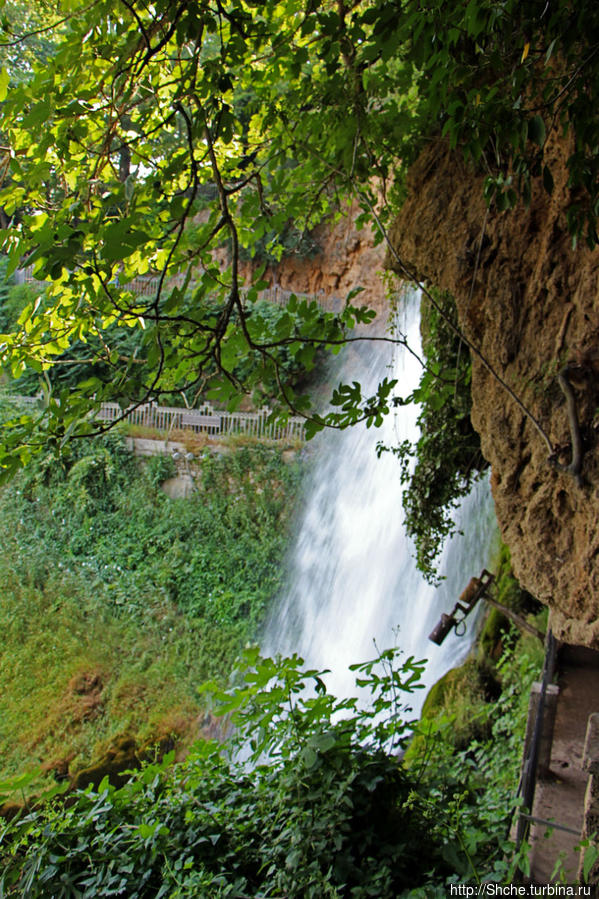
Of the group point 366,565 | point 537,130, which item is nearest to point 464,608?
point 537,130

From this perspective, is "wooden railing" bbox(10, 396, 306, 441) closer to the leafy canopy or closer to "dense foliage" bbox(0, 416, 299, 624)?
"dense foliage" bbox(0, 416, 299, 624)

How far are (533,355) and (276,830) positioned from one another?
81.9 inches

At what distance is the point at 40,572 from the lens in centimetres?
1185

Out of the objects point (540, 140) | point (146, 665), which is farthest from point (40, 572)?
point (540, 140)

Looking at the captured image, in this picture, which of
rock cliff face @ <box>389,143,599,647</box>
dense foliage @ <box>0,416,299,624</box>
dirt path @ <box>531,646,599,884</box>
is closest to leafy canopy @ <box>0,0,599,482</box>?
rock cliff face @ <box>389,143,599,647</box>

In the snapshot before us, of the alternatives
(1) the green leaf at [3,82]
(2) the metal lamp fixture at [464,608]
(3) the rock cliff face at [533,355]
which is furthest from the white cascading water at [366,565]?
(1) the green leaf at [3,82]

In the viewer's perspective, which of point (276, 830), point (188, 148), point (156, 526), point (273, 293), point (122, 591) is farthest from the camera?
point (273, 293)

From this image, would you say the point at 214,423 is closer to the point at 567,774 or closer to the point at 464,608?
the point at 464,608

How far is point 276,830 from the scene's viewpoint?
2.43 meters

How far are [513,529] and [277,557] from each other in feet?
32.2

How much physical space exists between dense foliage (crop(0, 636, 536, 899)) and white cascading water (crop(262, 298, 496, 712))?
4.28m

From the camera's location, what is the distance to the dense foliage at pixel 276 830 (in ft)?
7.11

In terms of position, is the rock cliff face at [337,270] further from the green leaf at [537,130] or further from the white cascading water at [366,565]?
the green leaf at [537,130]

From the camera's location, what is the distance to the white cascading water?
7.52 metres
